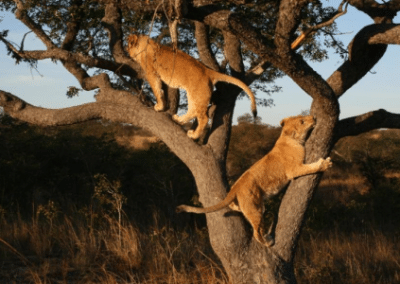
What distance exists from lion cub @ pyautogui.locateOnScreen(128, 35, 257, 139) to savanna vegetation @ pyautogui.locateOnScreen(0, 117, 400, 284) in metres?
1.52

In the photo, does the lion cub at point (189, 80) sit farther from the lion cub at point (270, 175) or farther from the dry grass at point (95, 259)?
the dry grass at point (95, 259)

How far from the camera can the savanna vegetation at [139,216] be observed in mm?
7113

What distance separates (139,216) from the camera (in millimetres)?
11438

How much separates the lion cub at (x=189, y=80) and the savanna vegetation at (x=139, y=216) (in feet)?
4.99

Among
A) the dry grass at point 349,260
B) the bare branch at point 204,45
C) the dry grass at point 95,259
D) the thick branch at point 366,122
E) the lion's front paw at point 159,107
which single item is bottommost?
the dry grass at point 349,260

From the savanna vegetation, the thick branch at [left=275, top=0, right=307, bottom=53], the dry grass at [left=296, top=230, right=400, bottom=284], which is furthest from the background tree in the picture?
the dry grass at [left=296, top=230, right=400, bottom=284]

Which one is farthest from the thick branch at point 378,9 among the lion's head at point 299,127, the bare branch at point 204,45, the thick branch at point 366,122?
the bare branch at point 204,45

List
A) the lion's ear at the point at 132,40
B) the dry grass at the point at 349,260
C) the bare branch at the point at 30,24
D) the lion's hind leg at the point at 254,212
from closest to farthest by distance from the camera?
1. the lion's hind leg at the point at 254,212
2. the bare branch at the point at 30,24
3. the lion's ear at the point at 132,40
4. the dry grass at the point at 349,260

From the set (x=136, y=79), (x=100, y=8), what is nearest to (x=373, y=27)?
(x=136, y=79)

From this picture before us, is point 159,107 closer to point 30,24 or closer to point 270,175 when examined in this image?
point 270,175

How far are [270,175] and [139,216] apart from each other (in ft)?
20.4

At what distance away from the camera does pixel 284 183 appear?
5.70 m

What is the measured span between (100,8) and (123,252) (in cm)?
306

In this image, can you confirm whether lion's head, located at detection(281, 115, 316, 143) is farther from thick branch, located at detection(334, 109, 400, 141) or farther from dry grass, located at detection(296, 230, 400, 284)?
dry grass, located at detection(296, 230, 400, 284)
